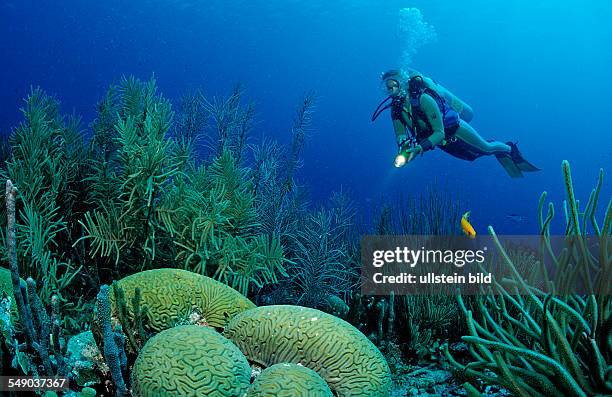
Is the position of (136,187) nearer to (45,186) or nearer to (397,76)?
(45,186)

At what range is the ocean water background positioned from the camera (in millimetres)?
43125

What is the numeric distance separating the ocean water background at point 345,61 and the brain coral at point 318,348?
28753 mm

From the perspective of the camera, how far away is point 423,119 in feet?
26.9

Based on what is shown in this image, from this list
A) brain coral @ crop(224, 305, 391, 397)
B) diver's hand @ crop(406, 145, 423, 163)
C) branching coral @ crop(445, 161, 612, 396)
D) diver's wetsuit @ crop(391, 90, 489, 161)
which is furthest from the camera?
diver's wetsuit @ crop(391, 90, 489, 161)

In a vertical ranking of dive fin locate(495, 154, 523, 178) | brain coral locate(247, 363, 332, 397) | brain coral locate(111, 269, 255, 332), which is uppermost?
dive fin locate(495, 154, 523, 178)

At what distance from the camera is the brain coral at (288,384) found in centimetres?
241

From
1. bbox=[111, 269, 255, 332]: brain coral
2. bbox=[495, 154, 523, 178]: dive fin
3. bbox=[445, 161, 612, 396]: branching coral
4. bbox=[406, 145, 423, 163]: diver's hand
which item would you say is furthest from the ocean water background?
bbox=[445, 161, 612, 396]: branching coral

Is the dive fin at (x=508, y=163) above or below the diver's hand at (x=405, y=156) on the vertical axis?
above

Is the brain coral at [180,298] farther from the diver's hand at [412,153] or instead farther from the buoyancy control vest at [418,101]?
the buoyancy control vest at [418,101]

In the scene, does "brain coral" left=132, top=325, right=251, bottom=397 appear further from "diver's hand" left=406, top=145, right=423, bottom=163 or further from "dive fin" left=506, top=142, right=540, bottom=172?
"dive fin" left=506, top=142, right=540, bottom=172

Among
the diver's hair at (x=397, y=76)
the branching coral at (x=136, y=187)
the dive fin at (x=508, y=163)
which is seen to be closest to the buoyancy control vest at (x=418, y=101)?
the diver's hair at (x=397, y=76)

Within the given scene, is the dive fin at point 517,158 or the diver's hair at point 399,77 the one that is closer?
the diver's hair at point 399,77

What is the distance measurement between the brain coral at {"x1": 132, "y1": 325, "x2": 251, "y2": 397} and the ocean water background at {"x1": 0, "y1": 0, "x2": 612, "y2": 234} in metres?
29.2

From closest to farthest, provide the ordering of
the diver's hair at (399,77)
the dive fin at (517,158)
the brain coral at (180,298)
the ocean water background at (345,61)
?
1. the brain coral at (180,298)
2. the diver's hair at (399,77)
3. the dive fin at (517,158)
4. the ocean water background at (345,61)
